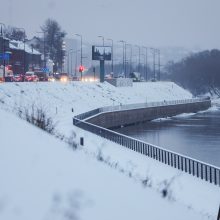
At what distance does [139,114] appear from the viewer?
8406 centimetres

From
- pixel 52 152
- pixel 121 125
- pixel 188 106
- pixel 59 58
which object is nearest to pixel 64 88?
pixel 121 125

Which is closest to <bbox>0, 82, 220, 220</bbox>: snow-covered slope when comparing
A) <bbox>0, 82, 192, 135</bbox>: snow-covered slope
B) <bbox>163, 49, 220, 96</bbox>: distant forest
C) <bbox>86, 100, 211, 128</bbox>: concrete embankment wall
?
<bbox>0, 82, 192, 135</bbox>: snow-covered slope

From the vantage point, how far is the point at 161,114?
9469 centimetres

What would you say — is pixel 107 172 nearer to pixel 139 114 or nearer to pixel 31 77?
pixel 139 114

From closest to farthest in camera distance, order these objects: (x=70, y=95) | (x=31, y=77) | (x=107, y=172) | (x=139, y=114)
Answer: (x=107, y=172)
(x=70, y=95)
(x=31, y=77)
(x=139, y=114)

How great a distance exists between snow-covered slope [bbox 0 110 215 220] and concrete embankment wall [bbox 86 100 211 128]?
46750 millimetres

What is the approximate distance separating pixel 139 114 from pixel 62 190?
75956 mm

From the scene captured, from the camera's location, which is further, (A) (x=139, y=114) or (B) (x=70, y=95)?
(A) (x=139, y=114)

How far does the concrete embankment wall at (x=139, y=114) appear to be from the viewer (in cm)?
6838

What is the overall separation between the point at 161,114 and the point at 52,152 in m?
84.9

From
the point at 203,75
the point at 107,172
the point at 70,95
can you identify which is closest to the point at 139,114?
the point at 70,95

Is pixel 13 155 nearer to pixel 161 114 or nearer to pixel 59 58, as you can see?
pixel 161 114

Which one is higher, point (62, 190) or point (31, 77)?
point (31, 77)

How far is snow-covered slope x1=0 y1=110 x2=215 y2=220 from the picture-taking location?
761 centimetres
